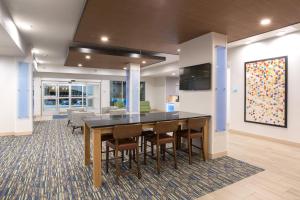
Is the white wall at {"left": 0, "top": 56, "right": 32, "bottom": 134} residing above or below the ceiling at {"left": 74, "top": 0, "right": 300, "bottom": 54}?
below

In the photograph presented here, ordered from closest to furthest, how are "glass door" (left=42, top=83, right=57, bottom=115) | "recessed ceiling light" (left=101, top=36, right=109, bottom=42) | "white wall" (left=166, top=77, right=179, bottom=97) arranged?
"recessed ceiling light" (left=101, top=36, right=109, bottom=42)
"glass door" (left=42, top=83, right=57, bottom=115)
"white wall" (left=166, top=77, right=179, bottom=97)

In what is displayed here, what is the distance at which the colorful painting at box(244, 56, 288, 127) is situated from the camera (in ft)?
16.2

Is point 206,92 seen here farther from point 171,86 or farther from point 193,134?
point 171,86

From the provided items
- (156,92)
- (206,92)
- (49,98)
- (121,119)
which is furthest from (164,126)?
(156,92)

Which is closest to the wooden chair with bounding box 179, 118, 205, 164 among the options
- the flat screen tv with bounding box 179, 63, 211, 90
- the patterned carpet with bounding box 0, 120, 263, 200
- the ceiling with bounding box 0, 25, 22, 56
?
the patterned carpet with bounding box 0, 120, 263, 200

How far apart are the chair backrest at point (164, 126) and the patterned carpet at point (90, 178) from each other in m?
0.74

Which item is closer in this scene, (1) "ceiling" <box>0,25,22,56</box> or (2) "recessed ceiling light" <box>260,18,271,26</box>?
A: (2) "recessed ceiling light" <box>260,18,271,26</box>

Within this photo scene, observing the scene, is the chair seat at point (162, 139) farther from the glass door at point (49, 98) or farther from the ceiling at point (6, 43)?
the glass door at point (49, 98)

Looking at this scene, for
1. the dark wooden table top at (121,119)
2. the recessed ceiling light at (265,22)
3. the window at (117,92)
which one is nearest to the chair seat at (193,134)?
the dark wooden table top at (121,119)

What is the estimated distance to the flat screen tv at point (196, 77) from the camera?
3871 mm

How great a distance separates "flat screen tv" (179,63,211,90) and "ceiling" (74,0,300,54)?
73 centimetres

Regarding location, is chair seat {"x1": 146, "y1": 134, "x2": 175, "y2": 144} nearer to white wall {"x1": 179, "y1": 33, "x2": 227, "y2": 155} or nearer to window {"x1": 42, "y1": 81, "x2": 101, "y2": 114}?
white wall {"x1": 179, "y1": 33, "x2": 227, "y2": 155}

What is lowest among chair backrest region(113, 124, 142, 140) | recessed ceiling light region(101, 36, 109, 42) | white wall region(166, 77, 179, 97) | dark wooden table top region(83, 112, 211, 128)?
chair backrest region(113, 124, 142, 140)

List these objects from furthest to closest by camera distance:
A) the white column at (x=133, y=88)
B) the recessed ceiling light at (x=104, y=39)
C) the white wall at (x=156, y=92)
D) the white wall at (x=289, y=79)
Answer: the white wall at (x=156, y=92)
the white column at (x=133, y=88)
the white wall at (x=289, y=79)
the recessed ceiling light at (x=104, y=39)
